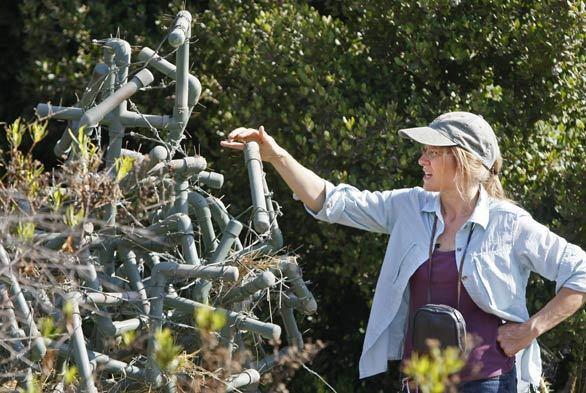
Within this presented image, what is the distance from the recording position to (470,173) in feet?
12.0

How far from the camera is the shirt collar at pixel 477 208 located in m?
3.60

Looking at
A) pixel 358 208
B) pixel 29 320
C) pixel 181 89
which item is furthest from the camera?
pixel 358 208

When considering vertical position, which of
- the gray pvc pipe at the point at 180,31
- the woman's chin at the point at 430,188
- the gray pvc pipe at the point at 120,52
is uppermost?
the gray pvc pipe at the point at 180,31

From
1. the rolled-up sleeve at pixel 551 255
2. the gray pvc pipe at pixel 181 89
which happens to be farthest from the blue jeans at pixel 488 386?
the gray pvc pipe at pixel 181 89

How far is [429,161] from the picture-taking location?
3.67 m

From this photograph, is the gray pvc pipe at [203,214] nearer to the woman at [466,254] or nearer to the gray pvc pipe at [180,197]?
the gray pvc pipe at [180,197]

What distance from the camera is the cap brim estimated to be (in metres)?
3.61

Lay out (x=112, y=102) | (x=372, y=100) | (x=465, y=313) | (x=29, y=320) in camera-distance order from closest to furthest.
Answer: (x=29, y=320)
(x=112, y=102)
(x=465, y=313)
(x=372, y=100)

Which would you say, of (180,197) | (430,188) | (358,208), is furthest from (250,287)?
(430,188)

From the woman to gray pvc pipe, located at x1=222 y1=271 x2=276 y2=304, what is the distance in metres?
0.43

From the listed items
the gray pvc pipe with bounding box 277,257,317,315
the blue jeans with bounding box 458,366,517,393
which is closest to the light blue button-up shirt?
the blue jeans with bounding box 458,366,517,393

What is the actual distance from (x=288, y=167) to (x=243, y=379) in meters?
0.73

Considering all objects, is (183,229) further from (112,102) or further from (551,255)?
(551,255)

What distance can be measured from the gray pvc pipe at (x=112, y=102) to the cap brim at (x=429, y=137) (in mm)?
866
